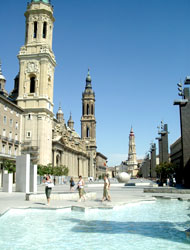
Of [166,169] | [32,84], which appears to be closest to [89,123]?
[32,84]

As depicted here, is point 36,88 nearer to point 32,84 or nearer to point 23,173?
point 32,84

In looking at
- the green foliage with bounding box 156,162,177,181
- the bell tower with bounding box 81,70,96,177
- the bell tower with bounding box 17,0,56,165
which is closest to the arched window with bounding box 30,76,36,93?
the bell tower with bounding box 17,0,56,165

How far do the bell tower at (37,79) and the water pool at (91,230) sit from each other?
44886mm

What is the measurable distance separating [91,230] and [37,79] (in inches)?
2079

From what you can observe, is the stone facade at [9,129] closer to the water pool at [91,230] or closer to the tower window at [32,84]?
the tower window at [32,84]

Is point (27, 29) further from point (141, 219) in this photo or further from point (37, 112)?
point (141, 219)

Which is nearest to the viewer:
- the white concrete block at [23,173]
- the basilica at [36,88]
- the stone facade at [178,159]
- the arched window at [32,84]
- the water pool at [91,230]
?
the water pool at [91,230]

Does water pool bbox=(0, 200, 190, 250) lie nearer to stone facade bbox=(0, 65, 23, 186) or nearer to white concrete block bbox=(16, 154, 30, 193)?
white concrete block bbox=(16, 154, 30, 193)

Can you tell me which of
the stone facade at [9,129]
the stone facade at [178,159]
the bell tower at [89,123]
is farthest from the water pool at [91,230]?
the bell tower at [89,123]

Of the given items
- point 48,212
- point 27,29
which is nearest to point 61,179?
point 27,29

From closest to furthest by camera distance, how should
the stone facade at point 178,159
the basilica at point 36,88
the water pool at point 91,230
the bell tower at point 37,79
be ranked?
1. the water pool at point 91,230
2. the stone facade at point 178,159
3. the basilica at point 36,88
4. the bell tower at point 37,79

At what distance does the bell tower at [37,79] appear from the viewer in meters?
57.3

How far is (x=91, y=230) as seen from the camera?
9.25 metres

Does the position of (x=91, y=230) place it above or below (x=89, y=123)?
below
